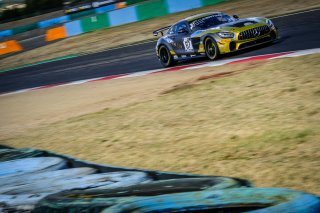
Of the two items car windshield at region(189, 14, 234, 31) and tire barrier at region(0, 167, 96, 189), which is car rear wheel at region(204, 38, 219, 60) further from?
tire barrier at region(0, 167, 96, 189)

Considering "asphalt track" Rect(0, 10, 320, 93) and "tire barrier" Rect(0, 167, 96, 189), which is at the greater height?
"tire barrier" Rect(0, 167, 96, 189)

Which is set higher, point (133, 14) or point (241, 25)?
point (241, 25)

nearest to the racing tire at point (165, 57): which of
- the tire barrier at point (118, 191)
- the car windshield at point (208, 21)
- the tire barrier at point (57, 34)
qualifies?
the car windshield at point (208, 21)

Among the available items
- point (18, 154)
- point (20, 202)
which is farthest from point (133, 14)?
point (20, 202)

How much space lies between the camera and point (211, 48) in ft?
38.2

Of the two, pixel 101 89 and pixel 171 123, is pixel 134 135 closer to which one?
pixel 171 123

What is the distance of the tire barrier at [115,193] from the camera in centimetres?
293

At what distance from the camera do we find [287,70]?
810 cm

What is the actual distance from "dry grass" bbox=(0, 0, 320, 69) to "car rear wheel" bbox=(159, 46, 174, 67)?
25.1ft

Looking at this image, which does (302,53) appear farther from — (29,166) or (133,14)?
(133,14)

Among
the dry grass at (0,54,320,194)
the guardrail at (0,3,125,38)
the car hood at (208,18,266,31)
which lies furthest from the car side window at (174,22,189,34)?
the guardrail at (0,3,125,38)

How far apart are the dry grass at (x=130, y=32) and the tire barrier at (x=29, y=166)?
50.8 feet

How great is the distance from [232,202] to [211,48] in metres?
9.32

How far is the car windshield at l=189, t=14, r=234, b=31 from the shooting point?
38.6 feet
